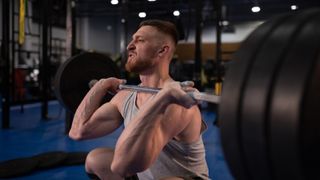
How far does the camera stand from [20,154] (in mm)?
3180

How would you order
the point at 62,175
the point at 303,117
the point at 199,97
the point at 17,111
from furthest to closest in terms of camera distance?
the point at 17,111, the point at 62,175, the point at 199,97, the point at 303,117

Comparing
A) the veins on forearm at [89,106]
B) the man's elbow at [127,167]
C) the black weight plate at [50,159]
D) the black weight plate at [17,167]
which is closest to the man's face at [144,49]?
the veins on forearm at [89,106]

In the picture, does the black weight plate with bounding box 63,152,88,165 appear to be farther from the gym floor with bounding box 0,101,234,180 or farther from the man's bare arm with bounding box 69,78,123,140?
the man's bare arm with bounding box 69,78,123,140

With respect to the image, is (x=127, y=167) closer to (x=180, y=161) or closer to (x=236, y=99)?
(x=180, y=161)

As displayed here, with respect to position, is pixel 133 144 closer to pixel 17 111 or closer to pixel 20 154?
pixel 20 154

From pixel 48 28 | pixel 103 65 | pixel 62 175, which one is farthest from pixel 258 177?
pixel 48 28

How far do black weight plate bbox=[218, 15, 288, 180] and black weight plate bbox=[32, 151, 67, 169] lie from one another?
2.25m

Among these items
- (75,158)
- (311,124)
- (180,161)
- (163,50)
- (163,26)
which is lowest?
(75,158)

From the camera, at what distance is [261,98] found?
2.64 ft

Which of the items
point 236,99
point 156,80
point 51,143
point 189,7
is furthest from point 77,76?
point 189,7

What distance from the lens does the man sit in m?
1.24

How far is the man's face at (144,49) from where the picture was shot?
1.57m

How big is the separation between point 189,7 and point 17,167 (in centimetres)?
394

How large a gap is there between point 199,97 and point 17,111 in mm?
5575
